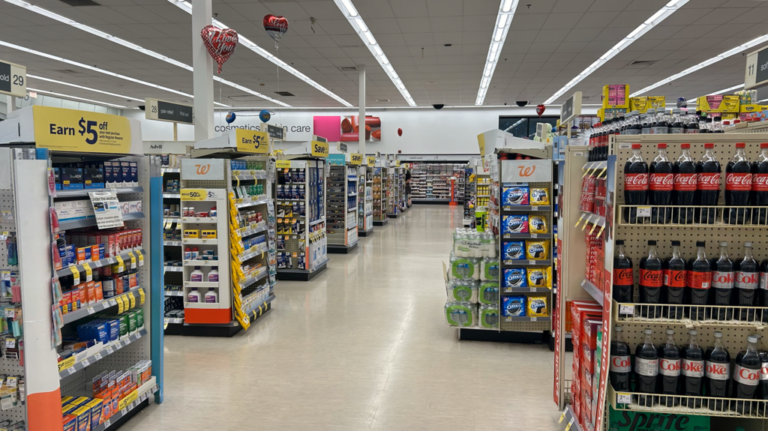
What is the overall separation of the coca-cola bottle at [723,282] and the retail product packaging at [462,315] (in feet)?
9.21

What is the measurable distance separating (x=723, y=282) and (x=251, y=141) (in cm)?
483

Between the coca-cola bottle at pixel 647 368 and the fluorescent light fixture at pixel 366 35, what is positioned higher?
the fluorescent light fixture at pixel 366 35

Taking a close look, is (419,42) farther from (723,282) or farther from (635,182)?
(723,282)

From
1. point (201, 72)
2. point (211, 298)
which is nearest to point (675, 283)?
point (211, 298)

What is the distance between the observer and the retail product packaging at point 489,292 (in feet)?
16.3

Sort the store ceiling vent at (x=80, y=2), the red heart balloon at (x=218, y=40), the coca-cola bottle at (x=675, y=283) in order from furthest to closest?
the store ceiling vent at (x=80, y=2), the red heart balloon at (x=218, y=40), the coca-cola bottle at (x=675, y=283)

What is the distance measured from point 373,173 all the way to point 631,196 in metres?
12.8

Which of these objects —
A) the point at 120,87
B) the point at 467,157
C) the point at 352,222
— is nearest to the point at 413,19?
the point at 352,222

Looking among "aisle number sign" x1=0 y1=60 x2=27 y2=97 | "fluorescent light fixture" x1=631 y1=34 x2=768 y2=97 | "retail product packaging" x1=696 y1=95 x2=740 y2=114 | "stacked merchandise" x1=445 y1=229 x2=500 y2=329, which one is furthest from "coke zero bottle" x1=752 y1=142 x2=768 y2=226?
"fluorescent light fixture" x1=631 y1=34 x2=768 y2=97

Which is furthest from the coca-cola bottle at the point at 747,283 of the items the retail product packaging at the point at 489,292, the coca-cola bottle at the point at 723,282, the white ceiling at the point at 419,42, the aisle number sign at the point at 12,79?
the white ceiling at the point at 419,42

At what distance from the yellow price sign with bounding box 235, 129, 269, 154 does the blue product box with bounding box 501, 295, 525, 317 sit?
334 centimetres

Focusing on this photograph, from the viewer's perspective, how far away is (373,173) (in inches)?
592

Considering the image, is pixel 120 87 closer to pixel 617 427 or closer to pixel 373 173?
pixel 373 173

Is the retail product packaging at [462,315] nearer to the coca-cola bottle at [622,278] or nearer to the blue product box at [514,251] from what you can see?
the blue product box at [514,251]
